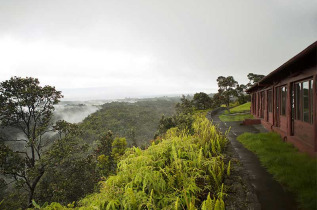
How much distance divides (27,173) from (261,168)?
1386 cm

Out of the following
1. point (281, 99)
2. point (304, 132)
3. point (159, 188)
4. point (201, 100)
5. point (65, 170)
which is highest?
point (201, 100)

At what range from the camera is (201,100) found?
3919 cm

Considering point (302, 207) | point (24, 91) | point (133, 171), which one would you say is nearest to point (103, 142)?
point (24, 91)

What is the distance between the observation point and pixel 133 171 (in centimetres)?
388

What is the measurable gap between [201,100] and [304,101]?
33.1 m

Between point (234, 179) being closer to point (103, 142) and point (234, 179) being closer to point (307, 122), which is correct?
point (307, 122)

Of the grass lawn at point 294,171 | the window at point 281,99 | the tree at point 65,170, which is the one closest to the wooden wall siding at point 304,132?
the grass lawn at point 294,171

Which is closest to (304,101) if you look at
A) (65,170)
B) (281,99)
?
(281,99)

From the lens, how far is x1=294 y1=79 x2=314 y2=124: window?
597 cm

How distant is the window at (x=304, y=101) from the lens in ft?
19.6

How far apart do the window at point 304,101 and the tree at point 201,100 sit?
31.8m

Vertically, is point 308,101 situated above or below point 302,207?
above

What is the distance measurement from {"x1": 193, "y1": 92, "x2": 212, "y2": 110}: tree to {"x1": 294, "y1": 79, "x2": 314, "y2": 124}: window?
31.8m

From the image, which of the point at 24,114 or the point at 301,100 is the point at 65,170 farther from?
the point at 301,100
